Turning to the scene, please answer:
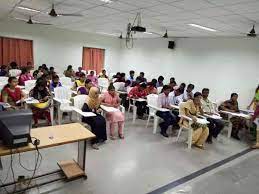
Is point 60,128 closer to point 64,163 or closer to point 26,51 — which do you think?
point 64,163

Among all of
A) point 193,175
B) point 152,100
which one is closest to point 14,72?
point 152,100

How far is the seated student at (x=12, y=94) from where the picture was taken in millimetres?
4242

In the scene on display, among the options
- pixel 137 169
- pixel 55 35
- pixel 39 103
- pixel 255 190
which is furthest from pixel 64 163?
pixel 55 35

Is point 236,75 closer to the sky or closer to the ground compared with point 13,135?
closer to the sky

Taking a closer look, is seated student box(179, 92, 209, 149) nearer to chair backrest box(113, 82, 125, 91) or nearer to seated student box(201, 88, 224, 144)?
seated student box(201, 88, 224, 144)

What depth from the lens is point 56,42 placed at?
919 cm

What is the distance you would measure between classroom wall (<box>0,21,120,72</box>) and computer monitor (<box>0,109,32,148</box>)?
718 centimetres

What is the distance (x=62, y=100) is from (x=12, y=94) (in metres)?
0.96

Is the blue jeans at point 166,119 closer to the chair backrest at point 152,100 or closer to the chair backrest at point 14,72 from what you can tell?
the chair backrest at point 152,100

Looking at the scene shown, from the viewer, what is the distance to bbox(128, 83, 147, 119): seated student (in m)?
5.86

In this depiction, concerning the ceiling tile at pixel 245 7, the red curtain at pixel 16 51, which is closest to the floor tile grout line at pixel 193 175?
the ceiling tile at pixel 245 7

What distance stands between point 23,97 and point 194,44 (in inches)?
233

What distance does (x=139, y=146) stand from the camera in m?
4.16

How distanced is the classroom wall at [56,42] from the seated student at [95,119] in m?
5.57
